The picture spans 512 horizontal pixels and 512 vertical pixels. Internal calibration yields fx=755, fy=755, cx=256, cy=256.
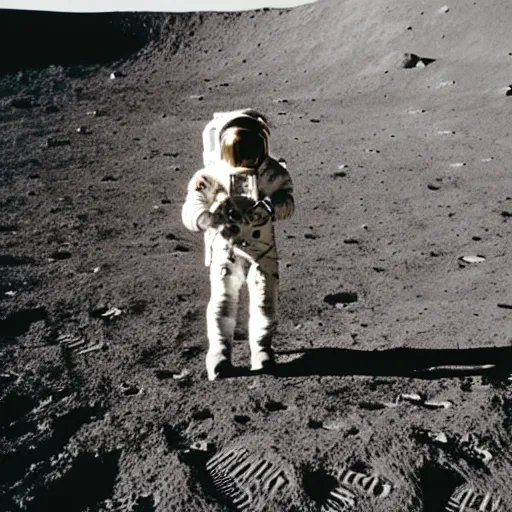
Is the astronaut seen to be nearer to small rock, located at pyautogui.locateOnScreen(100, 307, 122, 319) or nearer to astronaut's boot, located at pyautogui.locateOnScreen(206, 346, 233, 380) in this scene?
astronaut's boot, located at pyautogui.locateOnScreen(206, 346, 233, 380)

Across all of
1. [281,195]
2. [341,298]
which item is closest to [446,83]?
[341,298]

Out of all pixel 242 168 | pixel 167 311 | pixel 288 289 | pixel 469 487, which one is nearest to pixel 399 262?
pixel 288 289

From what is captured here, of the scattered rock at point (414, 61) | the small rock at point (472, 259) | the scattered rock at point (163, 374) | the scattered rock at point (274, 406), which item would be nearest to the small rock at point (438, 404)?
the scattered rock at point (274, 406)

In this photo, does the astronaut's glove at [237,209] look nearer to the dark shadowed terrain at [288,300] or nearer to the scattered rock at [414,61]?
the dark shadowed terrain at [288,300]

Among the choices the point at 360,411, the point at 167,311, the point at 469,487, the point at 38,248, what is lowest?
the point at 469,487

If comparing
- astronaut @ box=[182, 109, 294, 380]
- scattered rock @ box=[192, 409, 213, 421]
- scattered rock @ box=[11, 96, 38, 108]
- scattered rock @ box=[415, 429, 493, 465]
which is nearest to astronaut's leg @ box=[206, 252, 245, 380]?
astronaut @ box=[182, 109, 294, 380]

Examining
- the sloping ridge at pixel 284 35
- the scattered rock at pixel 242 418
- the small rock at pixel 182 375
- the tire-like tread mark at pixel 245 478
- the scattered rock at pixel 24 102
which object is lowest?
the tire-like tread mark at pixel 245 478

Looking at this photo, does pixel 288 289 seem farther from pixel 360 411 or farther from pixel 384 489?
pixel 384 489
